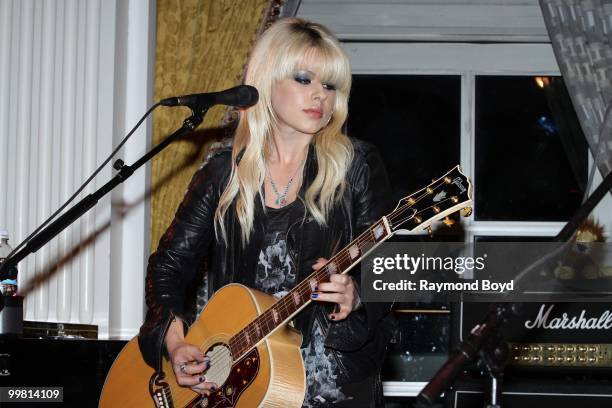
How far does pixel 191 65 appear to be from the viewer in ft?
14.1

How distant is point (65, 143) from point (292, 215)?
1.72 metres

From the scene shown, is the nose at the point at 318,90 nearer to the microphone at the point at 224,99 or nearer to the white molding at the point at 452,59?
the microphone at the point at 224,99

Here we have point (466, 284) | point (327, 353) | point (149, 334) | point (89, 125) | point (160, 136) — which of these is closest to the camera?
point (327, 353)

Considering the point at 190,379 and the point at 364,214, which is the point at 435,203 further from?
the point at 190,379

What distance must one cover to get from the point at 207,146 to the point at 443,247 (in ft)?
4.06

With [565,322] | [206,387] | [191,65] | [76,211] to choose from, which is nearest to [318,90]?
[76,211]

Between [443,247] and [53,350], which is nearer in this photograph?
[53,350]

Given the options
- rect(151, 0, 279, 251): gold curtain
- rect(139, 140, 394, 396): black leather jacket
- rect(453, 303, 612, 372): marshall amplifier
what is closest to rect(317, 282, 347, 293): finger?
rect(139, 140, 394, 396): black leather jacket

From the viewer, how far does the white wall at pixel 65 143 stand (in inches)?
154

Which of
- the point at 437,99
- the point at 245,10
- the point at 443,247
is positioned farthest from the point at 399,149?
the point at 245,10

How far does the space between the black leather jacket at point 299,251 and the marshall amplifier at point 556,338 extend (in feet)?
3.14

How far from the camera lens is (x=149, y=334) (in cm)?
278

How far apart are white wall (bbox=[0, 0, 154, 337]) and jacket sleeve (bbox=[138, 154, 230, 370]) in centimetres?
114

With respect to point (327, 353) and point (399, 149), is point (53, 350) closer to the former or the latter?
point (327, 353)
